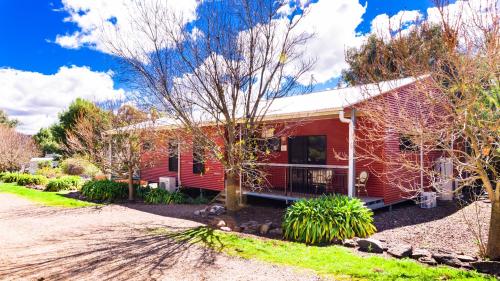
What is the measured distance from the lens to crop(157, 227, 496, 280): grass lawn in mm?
5207

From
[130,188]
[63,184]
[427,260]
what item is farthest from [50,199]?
[427,260]

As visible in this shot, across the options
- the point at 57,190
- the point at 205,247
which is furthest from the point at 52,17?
the point at 205,247

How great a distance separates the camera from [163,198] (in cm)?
1398

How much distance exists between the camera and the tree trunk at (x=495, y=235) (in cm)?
604

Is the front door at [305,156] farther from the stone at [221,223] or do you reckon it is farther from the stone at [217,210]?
the stone at [221,223]

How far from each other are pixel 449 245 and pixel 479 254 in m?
0.88

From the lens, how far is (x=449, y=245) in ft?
23.4

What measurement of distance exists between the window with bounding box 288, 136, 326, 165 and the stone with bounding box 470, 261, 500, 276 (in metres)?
7.06

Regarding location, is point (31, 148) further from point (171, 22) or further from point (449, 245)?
point (449, 245)

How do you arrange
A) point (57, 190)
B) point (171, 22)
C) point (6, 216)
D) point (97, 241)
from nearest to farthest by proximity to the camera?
point (97, 241) → point (171, 22) → point (6, 216) → point (57, 190)

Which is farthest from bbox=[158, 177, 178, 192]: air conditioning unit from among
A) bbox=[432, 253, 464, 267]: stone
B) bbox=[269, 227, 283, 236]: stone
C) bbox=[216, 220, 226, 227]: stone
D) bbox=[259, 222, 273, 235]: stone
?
bbox=[432, 253, 464, 267]: stone

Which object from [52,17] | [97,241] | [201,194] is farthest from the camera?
[201,194]

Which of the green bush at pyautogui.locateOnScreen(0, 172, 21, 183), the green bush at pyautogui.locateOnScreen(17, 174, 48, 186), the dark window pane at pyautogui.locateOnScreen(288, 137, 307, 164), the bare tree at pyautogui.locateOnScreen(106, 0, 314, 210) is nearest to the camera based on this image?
the bare tree at pyautogui.locateOnScreen(106, 0, 314, 210)

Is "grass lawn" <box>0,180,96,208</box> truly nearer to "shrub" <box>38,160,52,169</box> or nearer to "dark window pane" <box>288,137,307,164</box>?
"dark window pane" <box>288,137,307,164</box>
